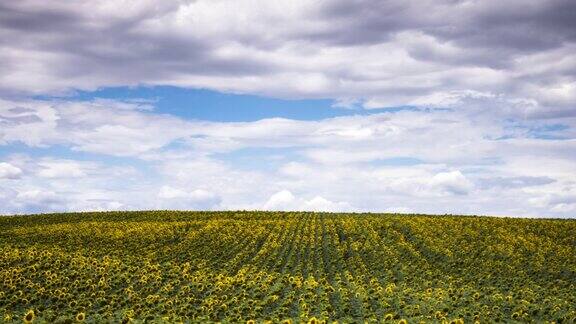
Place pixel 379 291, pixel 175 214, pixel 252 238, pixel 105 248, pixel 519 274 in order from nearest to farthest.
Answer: pixel 379 291 < pixel 519 274 < pixel 105 248 < pixel 252 238 < pixel 175 214

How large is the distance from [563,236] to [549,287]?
78.4ft

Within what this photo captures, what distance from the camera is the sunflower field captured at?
22031mm

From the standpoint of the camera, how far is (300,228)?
61.1 meters

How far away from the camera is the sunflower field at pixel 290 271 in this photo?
22.0m

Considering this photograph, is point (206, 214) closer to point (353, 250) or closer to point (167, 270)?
point (353, 250)

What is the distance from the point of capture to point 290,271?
1497 inches

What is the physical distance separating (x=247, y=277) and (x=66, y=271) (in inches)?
387

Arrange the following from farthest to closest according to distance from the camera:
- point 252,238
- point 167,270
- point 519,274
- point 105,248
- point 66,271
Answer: point 252,238, point 105,248, point 519,274, point 167,270, point 66,271

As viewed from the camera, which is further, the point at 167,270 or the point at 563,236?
the point at 563,236

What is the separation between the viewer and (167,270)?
34.2 meters

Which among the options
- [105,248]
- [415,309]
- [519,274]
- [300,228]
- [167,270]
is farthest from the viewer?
[300,228]

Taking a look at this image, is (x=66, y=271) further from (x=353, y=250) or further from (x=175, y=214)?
(x=175, y=214)

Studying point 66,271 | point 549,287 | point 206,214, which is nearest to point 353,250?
point 549,287

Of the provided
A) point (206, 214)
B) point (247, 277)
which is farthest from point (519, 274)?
point (206, 214)
